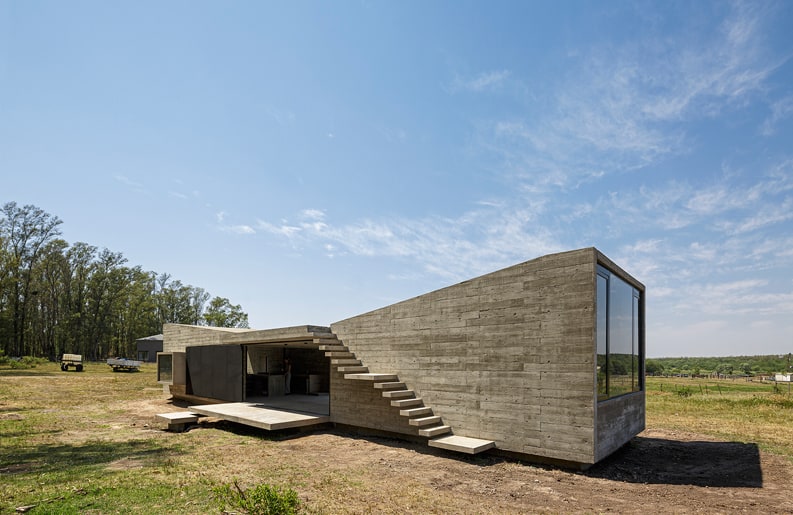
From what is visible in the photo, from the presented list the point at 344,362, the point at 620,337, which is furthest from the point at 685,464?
the point at 344,362

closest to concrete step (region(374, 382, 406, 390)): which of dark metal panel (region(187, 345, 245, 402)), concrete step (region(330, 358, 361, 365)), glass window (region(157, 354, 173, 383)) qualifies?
concrete step (region(330, 358, 361, 365))

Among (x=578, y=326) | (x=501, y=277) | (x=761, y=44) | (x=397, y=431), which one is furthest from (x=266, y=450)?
(x=761, y=44)

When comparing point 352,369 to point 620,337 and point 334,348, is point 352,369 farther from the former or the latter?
point 620,337

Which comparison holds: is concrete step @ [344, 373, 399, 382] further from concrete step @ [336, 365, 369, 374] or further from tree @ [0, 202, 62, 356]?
tree @ [0, 202, 62, 356]

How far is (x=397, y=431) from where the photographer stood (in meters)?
10.8

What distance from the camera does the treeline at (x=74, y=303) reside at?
1797 inches

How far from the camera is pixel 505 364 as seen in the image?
8938mm

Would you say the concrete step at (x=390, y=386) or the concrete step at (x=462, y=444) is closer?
the concrete step at (x=462, y=444)

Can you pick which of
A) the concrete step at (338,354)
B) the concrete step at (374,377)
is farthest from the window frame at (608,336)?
the concrete step at (338,354)

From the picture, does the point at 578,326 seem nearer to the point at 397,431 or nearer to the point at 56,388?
the point at 397,431

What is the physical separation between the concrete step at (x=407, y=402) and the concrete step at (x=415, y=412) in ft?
0.37

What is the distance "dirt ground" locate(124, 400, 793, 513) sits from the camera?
6.56 meters

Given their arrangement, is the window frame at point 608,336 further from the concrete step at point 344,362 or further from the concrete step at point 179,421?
the concrete step at point 179,421

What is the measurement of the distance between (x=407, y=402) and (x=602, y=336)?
4312 millimetres
